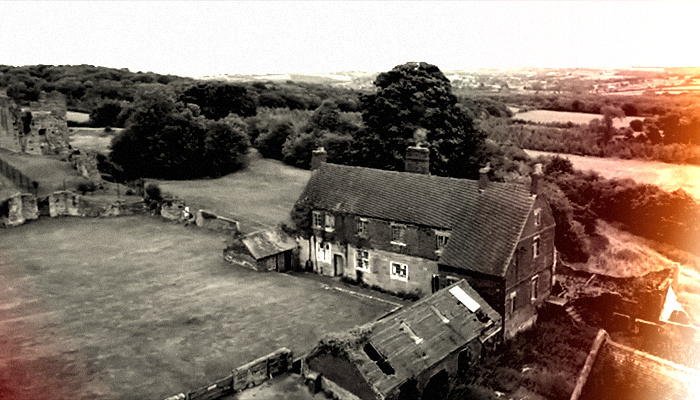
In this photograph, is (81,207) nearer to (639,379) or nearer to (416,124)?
(416,124)

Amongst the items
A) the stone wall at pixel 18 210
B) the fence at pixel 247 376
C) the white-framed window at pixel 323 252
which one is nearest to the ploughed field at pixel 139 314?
the fence at pixel 247 376

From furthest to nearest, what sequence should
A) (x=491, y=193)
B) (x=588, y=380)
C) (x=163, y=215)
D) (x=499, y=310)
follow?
(x=163, y=215)
(x=491, y=193)
(x=499, y=310)
(x=588, y=380)

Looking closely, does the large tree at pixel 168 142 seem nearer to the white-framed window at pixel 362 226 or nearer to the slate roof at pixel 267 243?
the slate roof at pixel 267 243

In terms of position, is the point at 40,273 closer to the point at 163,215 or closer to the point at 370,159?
the point at 163,215

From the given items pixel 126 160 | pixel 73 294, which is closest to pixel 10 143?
pixel 126 160

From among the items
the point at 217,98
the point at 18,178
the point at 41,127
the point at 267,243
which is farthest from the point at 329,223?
the point at 217,98

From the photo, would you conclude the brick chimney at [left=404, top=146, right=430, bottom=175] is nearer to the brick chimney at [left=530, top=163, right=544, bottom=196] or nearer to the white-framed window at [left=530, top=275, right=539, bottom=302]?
the brick chimney at [left=530, top=163, right=544, bottom=196]
